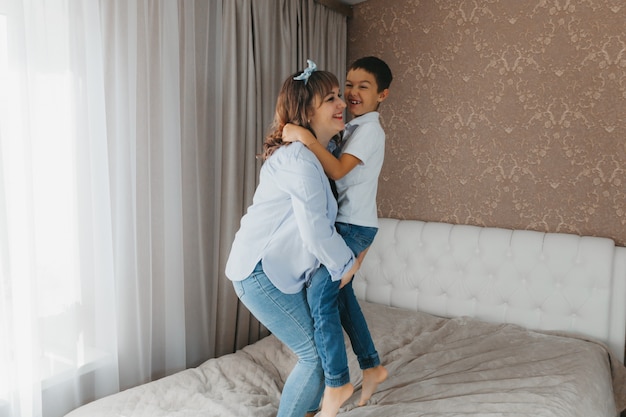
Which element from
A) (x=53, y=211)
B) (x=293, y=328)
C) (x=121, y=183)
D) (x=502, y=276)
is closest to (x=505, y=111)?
(x=502, y=276)

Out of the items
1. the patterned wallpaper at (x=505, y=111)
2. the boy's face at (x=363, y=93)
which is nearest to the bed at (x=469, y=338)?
the patterned wallpaper at (x=505, y=111)

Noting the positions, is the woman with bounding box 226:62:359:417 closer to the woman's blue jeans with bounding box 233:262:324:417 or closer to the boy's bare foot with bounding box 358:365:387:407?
the woman's blue jeans with bounding box 233:262:324:417

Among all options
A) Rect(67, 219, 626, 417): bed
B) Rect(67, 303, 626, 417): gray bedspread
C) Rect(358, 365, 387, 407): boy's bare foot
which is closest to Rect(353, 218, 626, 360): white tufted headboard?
Rect(67, 219, 626, 417): bed

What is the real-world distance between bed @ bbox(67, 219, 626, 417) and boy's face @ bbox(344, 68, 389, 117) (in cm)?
117

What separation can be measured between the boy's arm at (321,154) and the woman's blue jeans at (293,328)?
407 mm

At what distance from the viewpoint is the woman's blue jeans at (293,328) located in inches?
63.7

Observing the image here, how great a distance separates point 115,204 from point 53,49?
0.66 m

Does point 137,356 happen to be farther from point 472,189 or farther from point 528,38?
Result: point 528,38

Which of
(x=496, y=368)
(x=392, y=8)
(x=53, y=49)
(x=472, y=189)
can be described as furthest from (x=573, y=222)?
(x=53, y=49)

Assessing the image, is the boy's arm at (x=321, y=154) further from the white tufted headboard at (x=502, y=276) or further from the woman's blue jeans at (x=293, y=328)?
the white tufted headboard at (x=502, y=276)

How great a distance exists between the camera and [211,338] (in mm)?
2639

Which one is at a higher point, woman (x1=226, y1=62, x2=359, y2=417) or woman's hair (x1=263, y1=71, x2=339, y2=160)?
woman's hair (x1=263, y1=71, x2=339, y2=160)

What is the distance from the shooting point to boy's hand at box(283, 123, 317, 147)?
5.38ft

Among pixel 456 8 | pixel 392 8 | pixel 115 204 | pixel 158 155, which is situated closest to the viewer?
pixel 115 204
